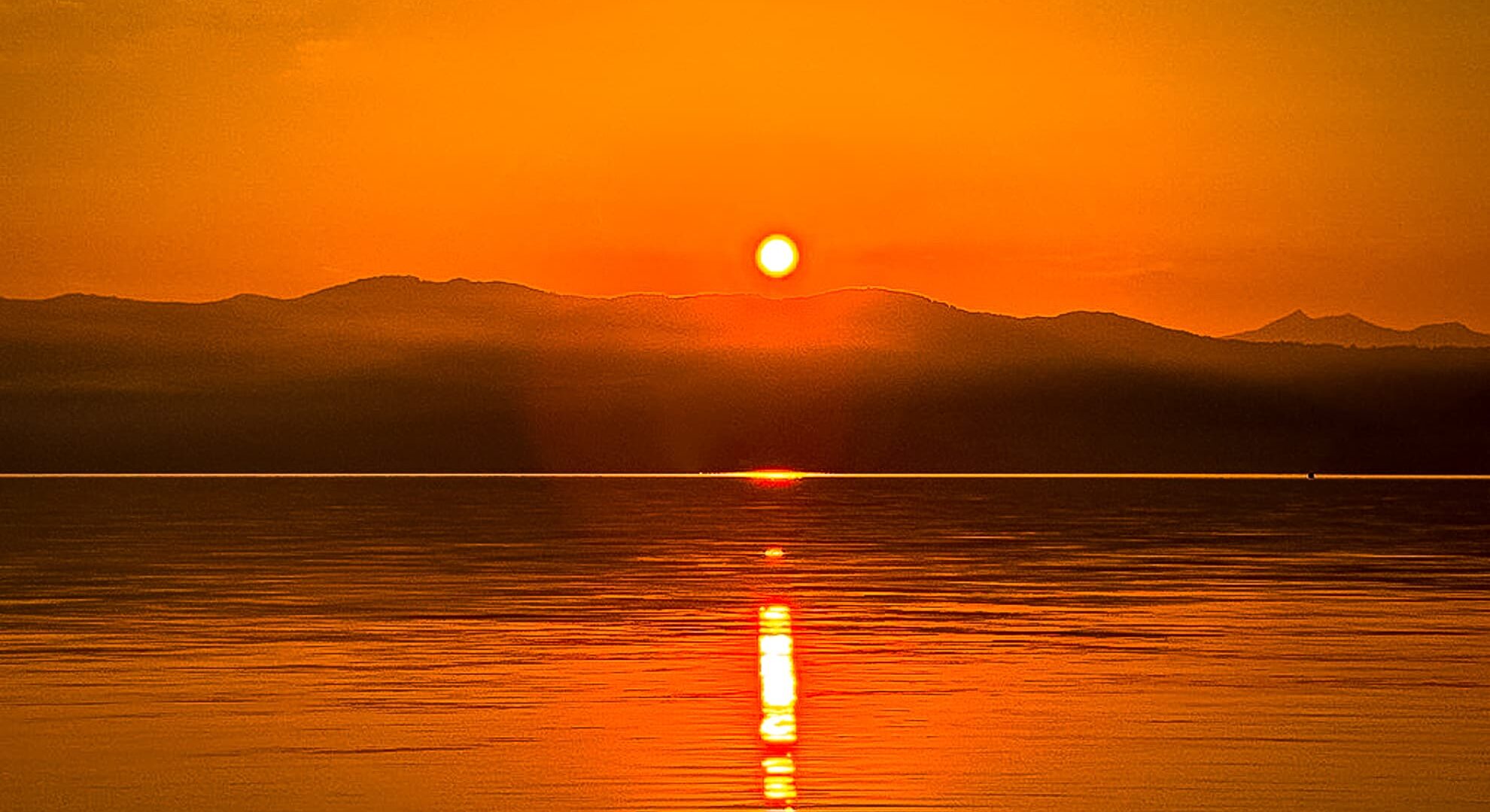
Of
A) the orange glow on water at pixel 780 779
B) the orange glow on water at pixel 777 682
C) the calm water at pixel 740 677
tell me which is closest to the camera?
the orange glow on water at pixel 780 779

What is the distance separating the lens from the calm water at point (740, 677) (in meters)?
24.4

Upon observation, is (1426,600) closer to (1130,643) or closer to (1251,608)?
(1251,608)

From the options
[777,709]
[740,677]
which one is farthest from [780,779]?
[740,677]

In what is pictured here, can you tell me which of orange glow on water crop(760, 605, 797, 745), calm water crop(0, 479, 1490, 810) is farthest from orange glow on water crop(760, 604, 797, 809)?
calm water crop(0, 479, 1490, 810)

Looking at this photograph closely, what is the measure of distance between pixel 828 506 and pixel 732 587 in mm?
81014

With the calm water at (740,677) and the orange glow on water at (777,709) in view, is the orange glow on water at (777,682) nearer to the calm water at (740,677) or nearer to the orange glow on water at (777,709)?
the orange glow on water at (777,709)

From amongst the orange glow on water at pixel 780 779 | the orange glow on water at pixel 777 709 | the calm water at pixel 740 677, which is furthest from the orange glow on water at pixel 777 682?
the orange glow on water at pixel 780 779

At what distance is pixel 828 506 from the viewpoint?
13388cm

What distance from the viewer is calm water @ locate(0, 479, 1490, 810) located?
24.4 m

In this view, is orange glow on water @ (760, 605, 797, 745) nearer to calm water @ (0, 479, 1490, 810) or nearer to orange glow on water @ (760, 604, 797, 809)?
orange glow on water @ (760, 604, 797, 809)

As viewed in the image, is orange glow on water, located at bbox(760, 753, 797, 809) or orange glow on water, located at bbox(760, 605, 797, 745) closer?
orange glow on water, located at bbox(760, 753, 797, 809)

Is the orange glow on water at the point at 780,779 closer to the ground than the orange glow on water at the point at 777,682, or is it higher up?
closer to the ground

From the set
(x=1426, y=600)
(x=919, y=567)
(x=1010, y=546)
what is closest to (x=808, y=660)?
(x=1426, y=600)

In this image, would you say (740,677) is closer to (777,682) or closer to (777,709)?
(777,682)
